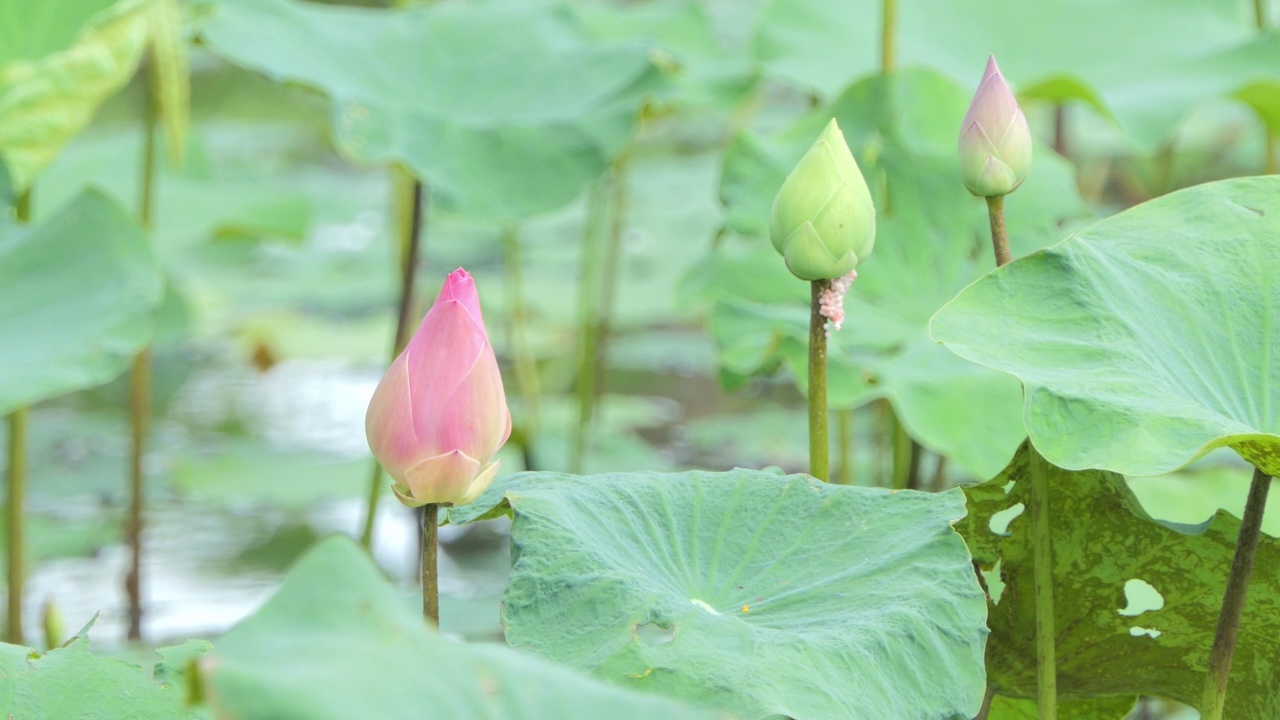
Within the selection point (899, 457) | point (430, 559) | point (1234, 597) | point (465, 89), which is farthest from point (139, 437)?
point (1234, 597)

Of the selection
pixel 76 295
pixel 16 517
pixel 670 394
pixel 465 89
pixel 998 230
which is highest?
pixel 465 89

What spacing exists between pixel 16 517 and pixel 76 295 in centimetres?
25

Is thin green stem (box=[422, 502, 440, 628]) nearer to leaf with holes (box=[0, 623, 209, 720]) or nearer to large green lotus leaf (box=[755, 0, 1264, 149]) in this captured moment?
leaf with holes (box=[0, 623, 209, 720])

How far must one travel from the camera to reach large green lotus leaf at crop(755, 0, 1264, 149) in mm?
1440

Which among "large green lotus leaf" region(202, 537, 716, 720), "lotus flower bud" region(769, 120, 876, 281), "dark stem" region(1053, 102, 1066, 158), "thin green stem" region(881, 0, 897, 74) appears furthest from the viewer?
"dark stem" region(1053, 102, 1066, 158)

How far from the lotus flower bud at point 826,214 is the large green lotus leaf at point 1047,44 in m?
0.86

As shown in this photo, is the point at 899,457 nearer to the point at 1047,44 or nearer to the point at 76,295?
the point at 1047,44

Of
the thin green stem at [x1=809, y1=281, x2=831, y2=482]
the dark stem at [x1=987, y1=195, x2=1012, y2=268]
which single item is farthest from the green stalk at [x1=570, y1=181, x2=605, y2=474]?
the dark stem at [x1=987, y1=195, x2=1012, y2=268]

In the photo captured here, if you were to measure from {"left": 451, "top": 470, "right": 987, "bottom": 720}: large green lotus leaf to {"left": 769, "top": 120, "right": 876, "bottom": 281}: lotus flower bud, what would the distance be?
0.12 metres

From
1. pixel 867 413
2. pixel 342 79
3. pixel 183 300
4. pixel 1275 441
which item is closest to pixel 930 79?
pixel 342 79

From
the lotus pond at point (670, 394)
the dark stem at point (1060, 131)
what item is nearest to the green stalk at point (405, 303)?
the lotus pond at point (670, 394)

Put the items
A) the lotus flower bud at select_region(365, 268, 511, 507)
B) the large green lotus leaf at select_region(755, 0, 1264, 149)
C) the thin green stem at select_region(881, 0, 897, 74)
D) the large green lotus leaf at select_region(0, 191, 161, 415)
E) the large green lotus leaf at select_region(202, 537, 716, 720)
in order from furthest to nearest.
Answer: the large green lotus leaf at select_region(755, 0, 1264, 149) → the thin green stem at select_region(881, 0, 897, 74) → the large green lotus leaf at select_region(0, 191, 161, 415) → the lotus flower bud at select_region(365, 268, 511, 507) → the large green lotus leaf at select_region(202, 537, 716, 720)

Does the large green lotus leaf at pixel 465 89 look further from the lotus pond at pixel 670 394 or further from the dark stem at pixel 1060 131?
the dark stem at pixel 1060 131

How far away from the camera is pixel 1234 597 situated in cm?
59
